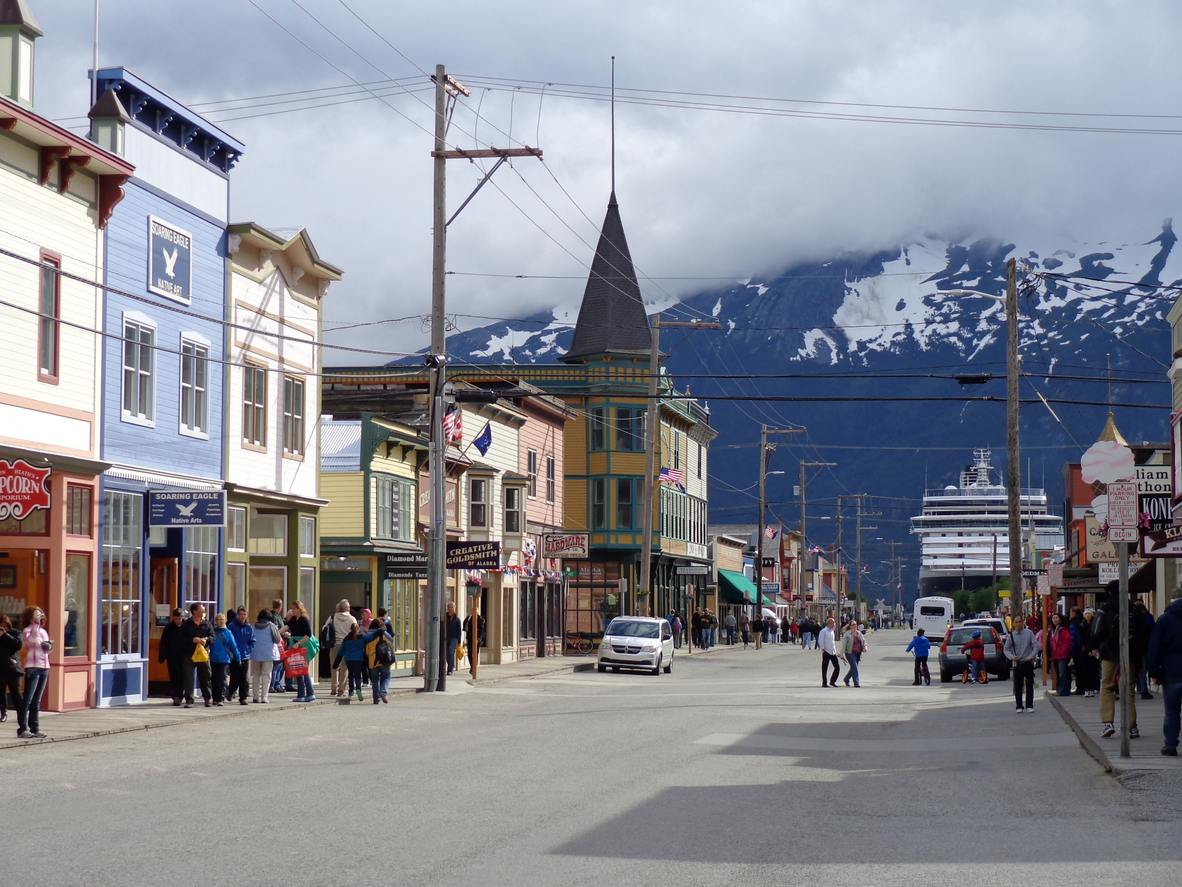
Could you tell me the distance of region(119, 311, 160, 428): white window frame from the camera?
2589 cm

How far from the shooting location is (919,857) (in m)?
10.3

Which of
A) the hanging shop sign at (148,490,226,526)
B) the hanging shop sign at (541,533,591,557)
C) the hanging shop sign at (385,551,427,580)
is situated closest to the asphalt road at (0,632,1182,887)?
the hanging shop sign at (148,490,226,526)

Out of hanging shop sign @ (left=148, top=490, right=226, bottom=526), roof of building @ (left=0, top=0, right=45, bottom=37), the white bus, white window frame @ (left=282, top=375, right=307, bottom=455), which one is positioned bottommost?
the white bus

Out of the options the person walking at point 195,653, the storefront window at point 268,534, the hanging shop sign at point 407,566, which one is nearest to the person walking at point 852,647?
the hanging shop sign at point 407,566

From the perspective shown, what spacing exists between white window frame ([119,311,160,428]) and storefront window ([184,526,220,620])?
227 cm

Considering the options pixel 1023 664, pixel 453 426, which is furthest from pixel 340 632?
pixel 1023 664

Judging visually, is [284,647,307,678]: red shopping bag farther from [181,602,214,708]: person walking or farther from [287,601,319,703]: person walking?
[181,602,214,708]: person walking

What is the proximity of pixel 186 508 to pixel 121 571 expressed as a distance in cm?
150

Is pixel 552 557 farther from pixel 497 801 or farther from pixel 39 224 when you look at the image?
pixel 497 801

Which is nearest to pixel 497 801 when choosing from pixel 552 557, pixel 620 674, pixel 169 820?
pixel 169 820

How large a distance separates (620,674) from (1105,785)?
28.3 meters

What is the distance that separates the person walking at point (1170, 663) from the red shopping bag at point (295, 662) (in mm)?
16059

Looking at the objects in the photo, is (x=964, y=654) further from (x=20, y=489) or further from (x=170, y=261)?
(x=20, y=489)

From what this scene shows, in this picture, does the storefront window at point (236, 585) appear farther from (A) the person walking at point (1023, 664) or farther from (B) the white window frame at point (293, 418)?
(A) the person walking at point (1023, 664)
